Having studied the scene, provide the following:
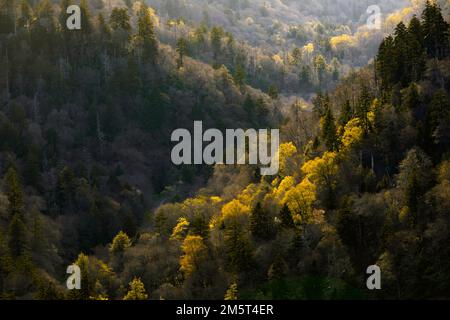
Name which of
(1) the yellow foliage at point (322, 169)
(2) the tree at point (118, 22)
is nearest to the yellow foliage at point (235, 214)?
(1) the yellow foliage at point (322, 169)

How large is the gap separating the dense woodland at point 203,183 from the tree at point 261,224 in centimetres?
19

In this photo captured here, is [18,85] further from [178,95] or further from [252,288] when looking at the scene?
[252,288]

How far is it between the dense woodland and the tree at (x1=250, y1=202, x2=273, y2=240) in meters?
0.19

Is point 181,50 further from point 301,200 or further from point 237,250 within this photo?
point 237,250

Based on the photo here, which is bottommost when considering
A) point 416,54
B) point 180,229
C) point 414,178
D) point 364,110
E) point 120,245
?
point 120,245

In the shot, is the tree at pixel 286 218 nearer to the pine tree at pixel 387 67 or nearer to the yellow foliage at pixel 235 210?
the yellow foliage at pixel 235 210

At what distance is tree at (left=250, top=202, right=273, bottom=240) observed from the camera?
91.6m

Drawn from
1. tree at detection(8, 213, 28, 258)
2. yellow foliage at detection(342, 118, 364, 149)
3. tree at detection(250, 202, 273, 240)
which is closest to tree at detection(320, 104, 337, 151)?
yellow foliage at detection(342, 118, 364, 149)

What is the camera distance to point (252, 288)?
8419 centimetres

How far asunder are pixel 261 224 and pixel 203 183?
5054cm

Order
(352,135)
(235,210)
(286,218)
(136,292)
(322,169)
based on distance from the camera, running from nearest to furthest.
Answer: (136,292) → (286,218) → (235,210) → (322,169) → (352,135)

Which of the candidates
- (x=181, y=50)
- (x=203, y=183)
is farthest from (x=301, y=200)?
(x=181, y=50)

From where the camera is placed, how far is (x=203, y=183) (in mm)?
141375

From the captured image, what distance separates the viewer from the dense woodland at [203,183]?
8294cm
